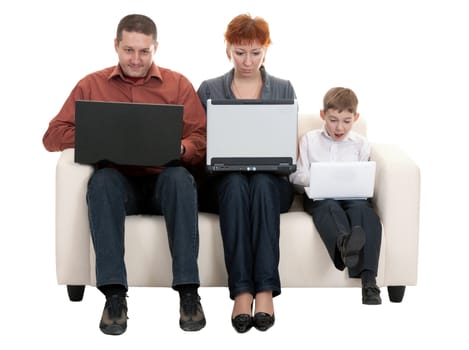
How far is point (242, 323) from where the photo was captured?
479cm

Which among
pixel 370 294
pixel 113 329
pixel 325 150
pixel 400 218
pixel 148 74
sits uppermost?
pixel 148 74

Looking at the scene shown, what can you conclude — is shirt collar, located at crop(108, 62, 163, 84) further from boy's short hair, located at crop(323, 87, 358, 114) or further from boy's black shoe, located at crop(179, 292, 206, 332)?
boy's black shoe, located at crop(179, 292, 206, 332)

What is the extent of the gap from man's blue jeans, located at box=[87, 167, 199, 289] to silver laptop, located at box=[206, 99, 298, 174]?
0.69ft

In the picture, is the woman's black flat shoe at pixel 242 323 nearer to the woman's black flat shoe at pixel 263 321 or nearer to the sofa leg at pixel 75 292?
the woman's black flat shoe at pixel 263 321

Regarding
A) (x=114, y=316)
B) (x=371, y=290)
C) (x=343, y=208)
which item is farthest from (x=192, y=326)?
(x=343, y=208)

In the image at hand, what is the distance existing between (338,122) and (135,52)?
985 millimetres

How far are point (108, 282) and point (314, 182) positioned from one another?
1.05 meters

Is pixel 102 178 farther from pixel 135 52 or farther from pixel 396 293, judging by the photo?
pixel 396 293

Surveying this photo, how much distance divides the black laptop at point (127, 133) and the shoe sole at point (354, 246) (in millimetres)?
846

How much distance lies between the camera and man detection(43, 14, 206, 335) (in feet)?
15.8

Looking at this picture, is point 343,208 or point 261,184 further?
point 343,208

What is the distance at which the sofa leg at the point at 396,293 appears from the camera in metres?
5.23

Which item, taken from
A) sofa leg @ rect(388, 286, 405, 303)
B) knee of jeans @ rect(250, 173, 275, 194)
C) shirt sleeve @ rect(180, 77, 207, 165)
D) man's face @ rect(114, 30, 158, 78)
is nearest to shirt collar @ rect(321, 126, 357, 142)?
knee of jeans @ rect(250, 173, 275, 194)

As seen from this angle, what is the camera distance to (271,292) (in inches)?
194
